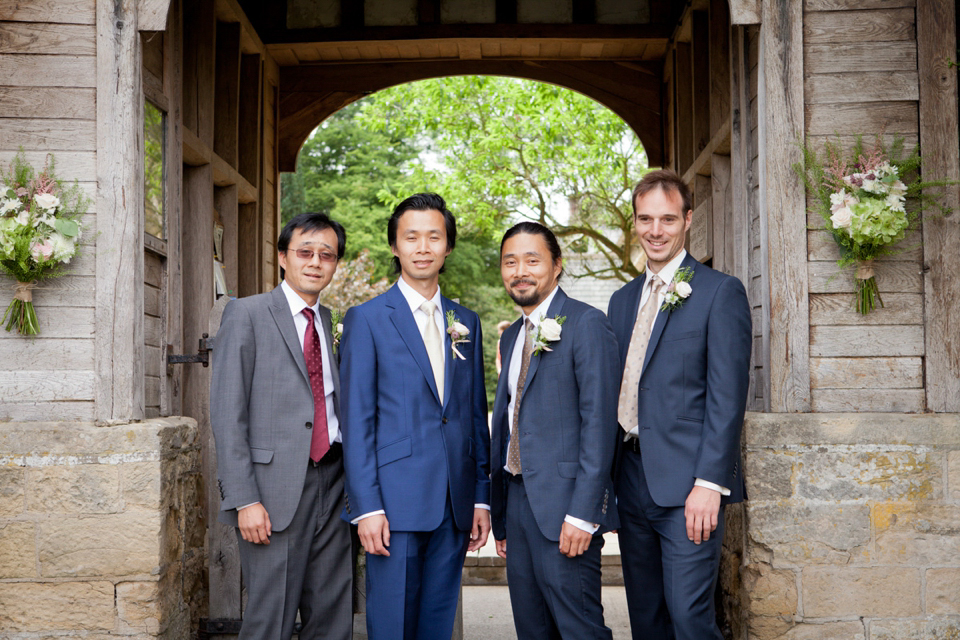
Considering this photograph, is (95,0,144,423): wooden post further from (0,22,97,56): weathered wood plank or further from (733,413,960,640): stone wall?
(733,413,960,640): stone wall

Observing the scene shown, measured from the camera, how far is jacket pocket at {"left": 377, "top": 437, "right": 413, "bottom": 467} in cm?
305

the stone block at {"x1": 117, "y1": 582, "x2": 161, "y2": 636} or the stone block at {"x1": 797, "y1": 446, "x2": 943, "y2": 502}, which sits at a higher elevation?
the stone block at {"x1": 797, "y1": 446, "x2": 943, "y2": 502}

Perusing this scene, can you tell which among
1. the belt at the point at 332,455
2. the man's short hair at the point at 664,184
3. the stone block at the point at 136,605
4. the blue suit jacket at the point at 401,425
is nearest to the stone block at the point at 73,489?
the stone block at the point at 136,605

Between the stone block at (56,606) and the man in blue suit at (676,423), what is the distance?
6.50 feet

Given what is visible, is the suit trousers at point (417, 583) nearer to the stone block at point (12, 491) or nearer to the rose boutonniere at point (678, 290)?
the rose boutonniere at point (678, 290)

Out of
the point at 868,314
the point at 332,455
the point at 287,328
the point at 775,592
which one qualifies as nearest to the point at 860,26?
the point at 868,314

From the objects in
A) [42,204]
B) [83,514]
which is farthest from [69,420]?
[42,204]

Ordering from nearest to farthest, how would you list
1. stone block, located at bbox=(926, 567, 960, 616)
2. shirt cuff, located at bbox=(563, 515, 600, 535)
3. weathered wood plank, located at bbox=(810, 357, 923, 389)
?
1. shirt cuff, located at bbox=(563, 515, 600, 535)
2. stone block, located at bbox=(926, 567, 960, 616)
3. weathered wood plank, located at bbox=(810, 357, 923, 389)

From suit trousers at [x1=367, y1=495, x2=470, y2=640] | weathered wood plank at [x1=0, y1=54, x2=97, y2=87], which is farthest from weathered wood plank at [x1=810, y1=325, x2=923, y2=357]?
weathered wood plank at [x1=0, y1=54, x2=97, y2=87]

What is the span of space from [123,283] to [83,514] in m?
0.89

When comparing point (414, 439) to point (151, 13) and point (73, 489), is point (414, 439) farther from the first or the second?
point (151, 13)

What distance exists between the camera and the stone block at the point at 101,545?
3.42 metres

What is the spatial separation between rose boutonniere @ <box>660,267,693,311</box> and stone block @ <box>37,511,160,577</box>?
207 cm

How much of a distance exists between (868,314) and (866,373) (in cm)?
23
